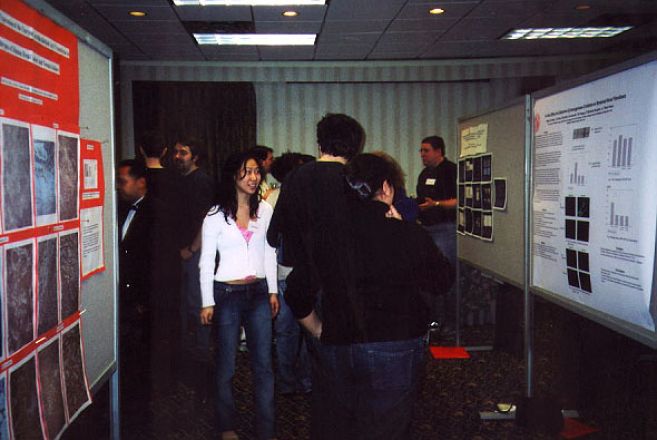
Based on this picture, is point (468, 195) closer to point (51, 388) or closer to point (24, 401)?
point (51, 388)

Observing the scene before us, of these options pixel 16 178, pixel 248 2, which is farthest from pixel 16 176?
pixel 248 2

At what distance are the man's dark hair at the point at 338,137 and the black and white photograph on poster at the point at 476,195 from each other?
Result: 4.03ft

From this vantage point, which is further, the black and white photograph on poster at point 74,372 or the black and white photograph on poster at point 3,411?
the black and white photograph on poster at point 74,372

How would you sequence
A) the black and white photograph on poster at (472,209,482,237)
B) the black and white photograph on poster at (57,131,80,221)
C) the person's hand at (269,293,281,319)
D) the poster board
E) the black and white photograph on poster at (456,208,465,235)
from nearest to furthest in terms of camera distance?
the black and white photograph on poster at (57,131,80,221) < the person's hand at (269,293,281,319) < the poster board < the black and white photograph on poster at (472,209,482,237) < the black and white photograph on poster at (456,208,465,235)

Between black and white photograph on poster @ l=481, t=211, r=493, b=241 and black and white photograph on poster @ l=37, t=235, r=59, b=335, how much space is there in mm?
2555

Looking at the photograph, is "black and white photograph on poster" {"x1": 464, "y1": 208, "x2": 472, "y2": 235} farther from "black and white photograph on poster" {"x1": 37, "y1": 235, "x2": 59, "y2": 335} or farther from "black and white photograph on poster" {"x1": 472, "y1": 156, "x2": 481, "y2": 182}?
"black and white photograph on poster" {"x1": 37, "y1": 235, "x2": 59, "y2": 335}

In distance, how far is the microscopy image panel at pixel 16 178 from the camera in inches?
43.5

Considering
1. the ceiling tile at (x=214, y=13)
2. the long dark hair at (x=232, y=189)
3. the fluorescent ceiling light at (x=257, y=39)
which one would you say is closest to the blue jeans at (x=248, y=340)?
the long dark hair at (x=232, y=189)

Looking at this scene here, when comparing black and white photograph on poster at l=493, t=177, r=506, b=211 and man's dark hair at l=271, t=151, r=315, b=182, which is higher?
man's dark hair at l=271, t=151, r=315, b=182

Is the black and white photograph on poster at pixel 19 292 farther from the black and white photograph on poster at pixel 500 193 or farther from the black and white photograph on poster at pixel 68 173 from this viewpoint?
the black and white photograph on poster at pixel 500 193

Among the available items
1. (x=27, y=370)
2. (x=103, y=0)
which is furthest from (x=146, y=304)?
(x=103, y=0)

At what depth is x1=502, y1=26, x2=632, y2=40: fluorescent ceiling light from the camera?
18.1ft

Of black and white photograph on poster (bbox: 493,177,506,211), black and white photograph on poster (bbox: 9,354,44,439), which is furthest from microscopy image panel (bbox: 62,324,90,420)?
black and white photograph on poster (bbox: 493,177,506,211)

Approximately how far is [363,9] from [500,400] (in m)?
3.10
